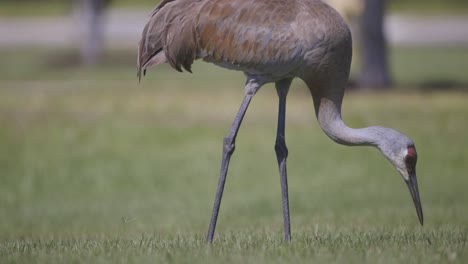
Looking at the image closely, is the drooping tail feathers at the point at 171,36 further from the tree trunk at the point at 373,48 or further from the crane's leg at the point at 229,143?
the tree trunk at the point at 373,48

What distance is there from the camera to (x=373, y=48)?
19.7 m

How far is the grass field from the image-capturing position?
1241 cm

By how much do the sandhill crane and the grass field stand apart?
3.88 ft

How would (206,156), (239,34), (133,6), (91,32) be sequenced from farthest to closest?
(133,6), (91,32), (206,156), (239,34)

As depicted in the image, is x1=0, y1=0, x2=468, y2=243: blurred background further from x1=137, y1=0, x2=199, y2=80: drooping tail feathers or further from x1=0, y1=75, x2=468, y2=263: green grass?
x1=137, y1=0, x2=199, y2=80: drooping tail feathers

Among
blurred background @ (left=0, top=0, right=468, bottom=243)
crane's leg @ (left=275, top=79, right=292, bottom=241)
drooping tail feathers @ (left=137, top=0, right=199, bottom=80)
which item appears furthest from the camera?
blurred background @ (left=0, top=0, right=468, bottom=243)

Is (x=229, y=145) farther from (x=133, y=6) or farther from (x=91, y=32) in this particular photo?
(x=133, y=6)

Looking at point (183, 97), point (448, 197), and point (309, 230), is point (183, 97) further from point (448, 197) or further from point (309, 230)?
point (309, 230)

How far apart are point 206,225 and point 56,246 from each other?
4.63 m

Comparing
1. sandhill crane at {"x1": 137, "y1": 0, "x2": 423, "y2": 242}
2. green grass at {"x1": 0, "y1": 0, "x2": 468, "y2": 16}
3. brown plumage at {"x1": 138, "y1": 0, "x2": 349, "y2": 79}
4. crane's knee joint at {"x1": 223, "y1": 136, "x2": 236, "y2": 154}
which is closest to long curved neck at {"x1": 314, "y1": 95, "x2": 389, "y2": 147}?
sandhill crane at {"x1": 137, "y1": 0, "x2": 423, "y2": 242}

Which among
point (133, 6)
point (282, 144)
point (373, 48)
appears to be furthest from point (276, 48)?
point (133, 6)

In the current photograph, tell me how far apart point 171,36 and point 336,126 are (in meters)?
1.51

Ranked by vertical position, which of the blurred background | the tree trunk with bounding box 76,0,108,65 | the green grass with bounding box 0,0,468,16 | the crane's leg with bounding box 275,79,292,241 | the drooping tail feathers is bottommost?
the green grass with bounding box 0,0,468,16

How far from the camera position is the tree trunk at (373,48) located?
19.6m
